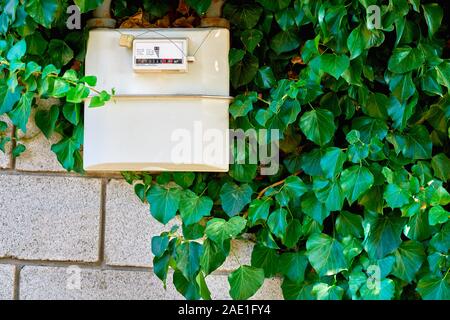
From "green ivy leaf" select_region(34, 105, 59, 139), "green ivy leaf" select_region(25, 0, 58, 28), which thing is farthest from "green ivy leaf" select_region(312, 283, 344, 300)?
"green ivy leaf" select_region(25, 0, 58, 28)

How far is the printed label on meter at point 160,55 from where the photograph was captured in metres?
1.77

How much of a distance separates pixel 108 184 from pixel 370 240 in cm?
77

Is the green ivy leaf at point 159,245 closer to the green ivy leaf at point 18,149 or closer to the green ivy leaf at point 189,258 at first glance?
the green ivy leaf at point 189,258

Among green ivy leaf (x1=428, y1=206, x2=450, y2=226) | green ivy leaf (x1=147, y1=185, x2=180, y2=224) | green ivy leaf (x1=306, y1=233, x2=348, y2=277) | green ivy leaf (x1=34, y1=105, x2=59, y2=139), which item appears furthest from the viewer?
green ivy leaf (x1=34, y1=105, x2=59, y2=139)

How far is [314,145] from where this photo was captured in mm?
1893

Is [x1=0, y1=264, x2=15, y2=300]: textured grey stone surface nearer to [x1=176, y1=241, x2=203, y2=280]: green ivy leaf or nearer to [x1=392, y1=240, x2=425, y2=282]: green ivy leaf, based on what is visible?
[x1=176, y1=241, x2=203, y2=280]: green ivy leaf

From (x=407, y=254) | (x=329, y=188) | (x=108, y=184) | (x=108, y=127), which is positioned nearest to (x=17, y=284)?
(x=108, y=184)

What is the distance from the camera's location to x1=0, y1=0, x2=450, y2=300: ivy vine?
1689mm

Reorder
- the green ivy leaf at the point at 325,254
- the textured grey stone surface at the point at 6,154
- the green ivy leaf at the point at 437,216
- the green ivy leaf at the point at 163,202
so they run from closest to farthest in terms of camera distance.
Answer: the green ivy leaf at the point at 437,216
the green ivy leaf at the point at 325,254
the green ivy leaf at the point at 163,202
the textured grey stone surface at the point at 6,154

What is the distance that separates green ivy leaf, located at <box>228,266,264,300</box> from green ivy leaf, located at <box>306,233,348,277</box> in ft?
0.47

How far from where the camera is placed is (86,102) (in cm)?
184

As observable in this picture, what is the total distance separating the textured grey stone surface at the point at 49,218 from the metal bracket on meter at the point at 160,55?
0.43 metres

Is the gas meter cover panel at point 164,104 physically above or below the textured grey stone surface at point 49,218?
above

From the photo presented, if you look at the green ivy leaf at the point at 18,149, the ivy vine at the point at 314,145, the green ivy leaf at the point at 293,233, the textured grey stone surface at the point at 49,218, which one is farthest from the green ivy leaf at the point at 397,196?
the green ivy leaf at the point at 18,149
